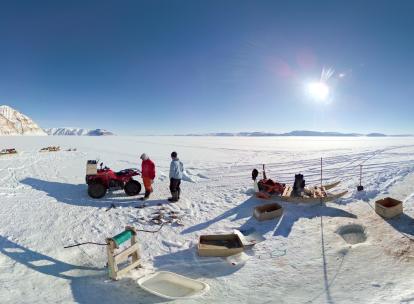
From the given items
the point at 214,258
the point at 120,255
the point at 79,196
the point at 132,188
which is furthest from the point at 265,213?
the point at 79,196

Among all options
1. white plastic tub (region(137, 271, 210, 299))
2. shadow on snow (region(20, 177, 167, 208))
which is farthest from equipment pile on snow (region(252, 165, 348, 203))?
white plastic tub (region(137, 271, 210, 299))

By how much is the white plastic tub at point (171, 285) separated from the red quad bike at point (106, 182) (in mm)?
4910

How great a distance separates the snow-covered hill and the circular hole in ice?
6270 inches

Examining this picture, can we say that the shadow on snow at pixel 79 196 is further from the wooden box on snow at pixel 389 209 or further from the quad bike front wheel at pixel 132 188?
the wooden box on snow at pixel 389 209

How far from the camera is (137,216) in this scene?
24.8 feet

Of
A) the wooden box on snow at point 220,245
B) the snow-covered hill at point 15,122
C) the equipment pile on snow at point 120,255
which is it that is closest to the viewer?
the equipment pile on snow at point 120,255

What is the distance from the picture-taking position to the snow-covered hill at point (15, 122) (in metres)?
141

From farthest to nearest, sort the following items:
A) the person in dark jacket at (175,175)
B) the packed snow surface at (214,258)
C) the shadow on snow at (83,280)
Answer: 1. the person in dark jacket at (175,175)
2. the packed snow surface at (214,258)
3. the shadow on snow at (83,280)

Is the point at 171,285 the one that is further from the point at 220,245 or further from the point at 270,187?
the point at 270,187

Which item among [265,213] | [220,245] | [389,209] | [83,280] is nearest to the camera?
[83,280]

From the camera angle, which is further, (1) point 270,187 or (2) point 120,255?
(1) point 270,187

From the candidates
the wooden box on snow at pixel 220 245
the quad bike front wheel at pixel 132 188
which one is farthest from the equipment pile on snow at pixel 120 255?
the quad bike front wheel at pixel 132 188

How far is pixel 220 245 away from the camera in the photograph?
5988 millimetres

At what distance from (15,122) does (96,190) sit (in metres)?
175
